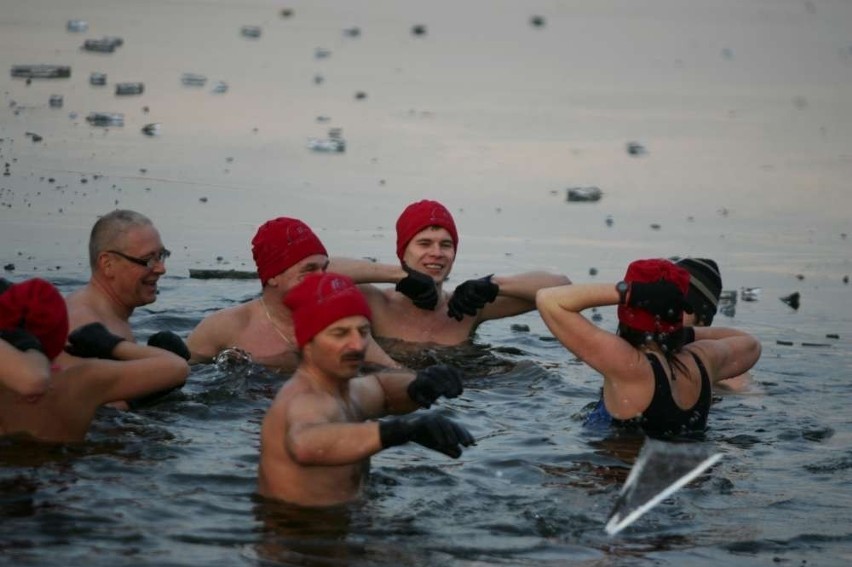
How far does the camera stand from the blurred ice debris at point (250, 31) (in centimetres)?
2441

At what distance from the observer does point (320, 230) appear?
16.1m

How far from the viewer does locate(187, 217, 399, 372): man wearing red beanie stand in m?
12.0

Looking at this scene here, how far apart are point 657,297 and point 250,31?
50.3ft

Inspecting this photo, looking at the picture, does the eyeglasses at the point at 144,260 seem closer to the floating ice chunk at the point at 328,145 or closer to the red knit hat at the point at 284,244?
the red knit hat at the point at 284,244

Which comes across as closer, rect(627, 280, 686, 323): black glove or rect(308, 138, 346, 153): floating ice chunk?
rect(627, 280, 686, 323): black glove

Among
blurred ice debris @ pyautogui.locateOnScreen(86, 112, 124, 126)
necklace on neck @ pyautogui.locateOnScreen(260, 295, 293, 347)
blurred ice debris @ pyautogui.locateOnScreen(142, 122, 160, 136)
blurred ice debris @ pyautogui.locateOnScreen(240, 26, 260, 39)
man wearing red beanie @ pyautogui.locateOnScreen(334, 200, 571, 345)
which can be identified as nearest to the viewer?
necklace on neck @ pyautogui.locateOnScreen(260, 295, 293, 347)

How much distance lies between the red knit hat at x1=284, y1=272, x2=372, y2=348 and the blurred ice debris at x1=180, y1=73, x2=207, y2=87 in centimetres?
1283

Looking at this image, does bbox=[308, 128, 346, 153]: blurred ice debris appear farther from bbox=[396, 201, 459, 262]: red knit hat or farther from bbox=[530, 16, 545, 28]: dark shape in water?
bbox=[530, 16, 545, 28]: dark shape in water

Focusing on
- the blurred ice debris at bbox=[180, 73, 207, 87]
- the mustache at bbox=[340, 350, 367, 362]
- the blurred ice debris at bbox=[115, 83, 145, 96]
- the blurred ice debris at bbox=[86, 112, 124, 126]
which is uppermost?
the blurred ice debris at bbox=[180, 73, 207, 87]

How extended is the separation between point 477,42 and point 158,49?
4.27 m

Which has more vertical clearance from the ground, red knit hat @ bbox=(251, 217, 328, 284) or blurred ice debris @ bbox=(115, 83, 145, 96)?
blurred ice debris @ bbox=(115, 83, 145, 96)

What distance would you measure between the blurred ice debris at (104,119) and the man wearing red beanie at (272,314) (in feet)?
24.0

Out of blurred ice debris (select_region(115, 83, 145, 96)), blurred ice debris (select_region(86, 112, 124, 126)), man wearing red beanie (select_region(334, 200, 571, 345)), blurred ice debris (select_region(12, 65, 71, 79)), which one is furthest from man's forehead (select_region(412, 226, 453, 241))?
blurred ice debris (select_region(12, 65, 71, 79))

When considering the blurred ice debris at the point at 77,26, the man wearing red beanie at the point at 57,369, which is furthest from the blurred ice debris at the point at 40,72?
the man wearing red beanie at the point at 57,369
